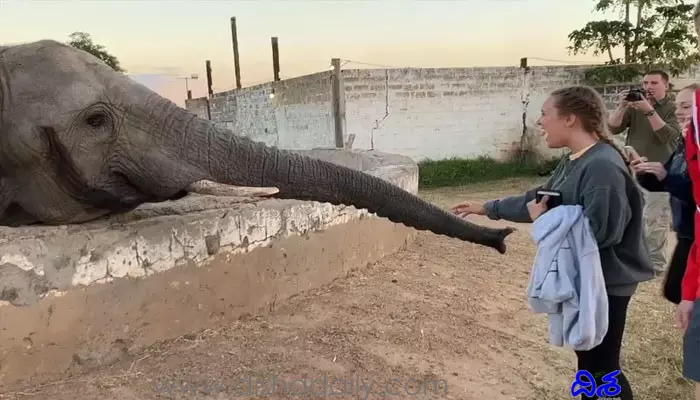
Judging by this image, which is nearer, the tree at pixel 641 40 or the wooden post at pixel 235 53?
the tree at pixel 641 40

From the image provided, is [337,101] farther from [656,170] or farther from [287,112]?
[656,170]

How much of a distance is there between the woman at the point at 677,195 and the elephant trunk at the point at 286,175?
121 cm

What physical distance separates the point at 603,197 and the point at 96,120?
2.61 metres

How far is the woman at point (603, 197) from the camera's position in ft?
8.04

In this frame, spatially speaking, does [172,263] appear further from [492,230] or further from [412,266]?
[412,266]

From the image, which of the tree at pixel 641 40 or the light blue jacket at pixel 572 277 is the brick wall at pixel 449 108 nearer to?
the tree at pixel 641 40

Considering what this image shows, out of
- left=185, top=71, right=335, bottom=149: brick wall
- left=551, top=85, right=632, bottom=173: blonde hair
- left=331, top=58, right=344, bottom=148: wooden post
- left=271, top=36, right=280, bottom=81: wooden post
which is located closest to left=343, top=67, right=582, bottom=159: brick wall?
left=331, top=58, right=344, bottom=148: wooden post

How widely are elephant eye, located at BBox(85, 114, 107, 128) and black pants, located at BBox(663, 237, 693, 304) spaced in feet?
9.70

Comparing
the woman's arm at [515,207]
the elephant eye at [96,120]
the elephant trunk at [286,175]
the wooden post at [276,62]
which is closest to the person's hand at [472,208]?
the woman's arm at [515,207]

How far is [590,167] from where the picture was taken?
2.49 metres

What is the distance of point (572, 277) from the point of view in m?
2.47

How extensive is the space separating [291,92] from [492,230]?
39.6 feet

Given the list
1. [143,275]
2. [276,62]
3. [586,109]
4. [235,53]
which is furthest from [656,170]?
[235,53]

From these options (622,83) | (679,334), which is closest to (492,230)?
(679,334)
